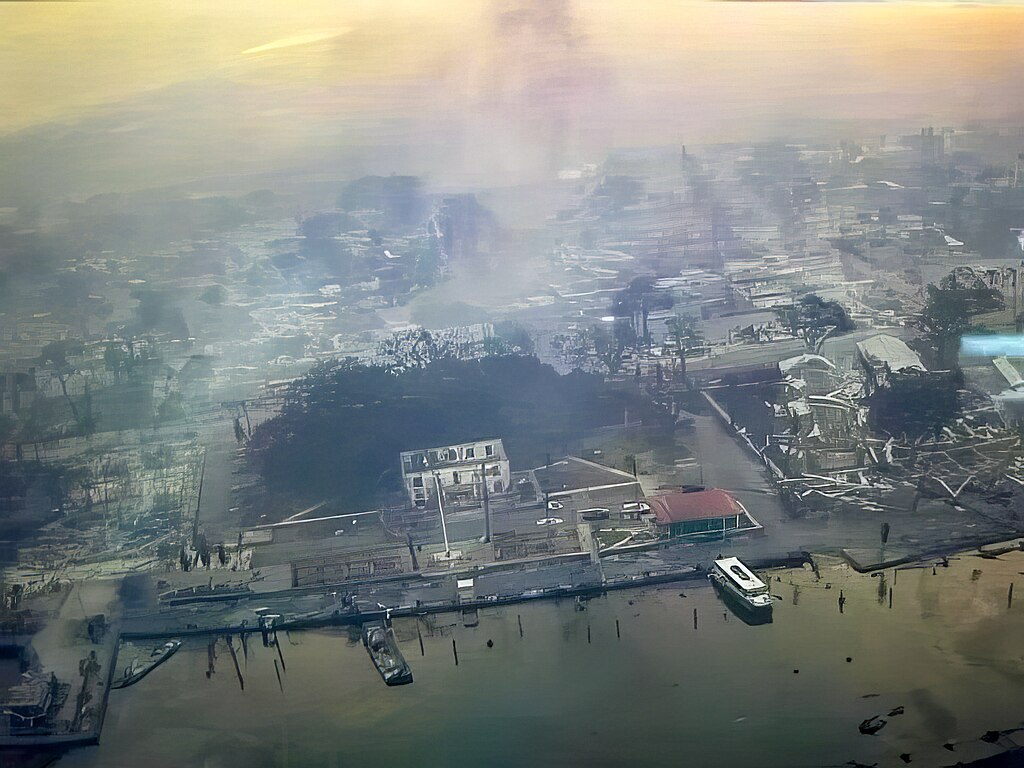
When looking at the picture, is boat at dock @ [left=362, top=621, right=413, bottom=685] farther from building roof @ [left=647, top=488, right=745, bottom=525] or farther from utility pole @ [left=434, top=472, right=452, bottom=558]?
building roof @ [left=647, top=488, right=745, bottom=525]

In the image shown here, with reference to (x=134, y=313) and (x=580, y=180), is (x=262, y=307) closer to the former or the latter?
(x=134, y=313)

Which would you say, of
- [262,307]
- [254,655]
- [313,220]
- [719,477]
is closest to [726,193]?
[719,477]

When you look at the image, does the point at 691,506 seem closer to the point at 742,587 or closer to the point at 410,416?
the point at 742,587

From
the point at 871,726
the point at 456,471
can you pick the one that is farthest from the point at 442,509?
the point at 871,726

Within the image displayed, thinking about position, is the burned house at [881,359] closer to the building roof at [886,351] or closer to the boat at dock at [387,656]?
the building roof at [886,351]

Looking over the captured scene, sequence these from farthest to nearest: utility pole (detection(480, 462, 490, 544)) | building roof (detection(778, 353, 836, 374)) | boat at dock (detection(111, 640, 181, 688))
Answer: building roof (detection(778, 353, 836, 374)), utility pole (detection(480, 462, 490, 544)), boat at dock (detection(111, 640, 181, 688))

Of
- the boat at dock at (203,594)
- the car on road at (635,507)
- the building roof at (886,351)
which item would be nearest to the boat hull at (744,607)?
the car on road at (635,507)

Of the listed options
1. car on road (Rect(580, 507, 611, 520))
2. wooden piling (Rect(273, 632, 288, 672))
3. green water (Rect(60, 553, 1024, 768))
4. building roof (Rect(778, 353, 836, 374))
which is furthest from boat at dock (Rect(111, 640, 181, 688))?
Answer: building roof (Rect(778, 353, 836, 374))
